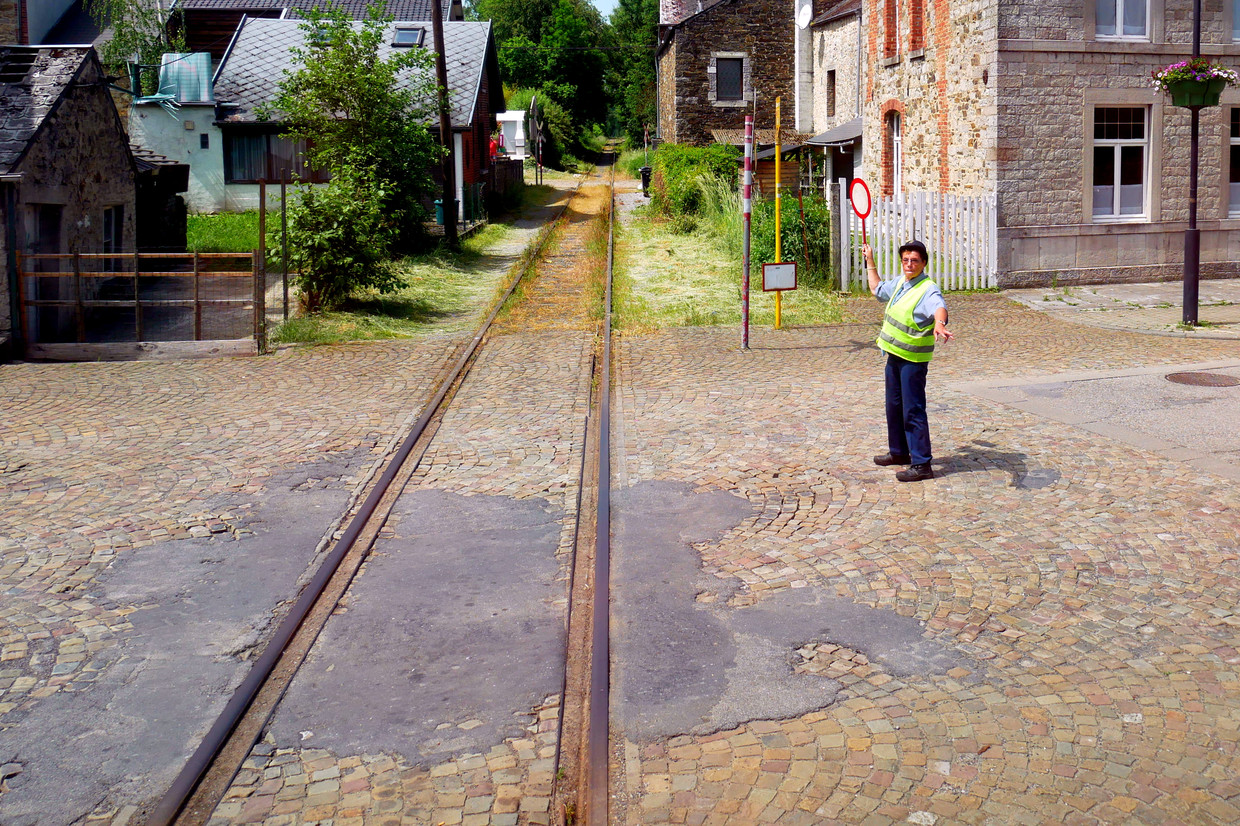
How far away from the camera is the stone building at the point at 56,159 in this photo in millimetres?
14398

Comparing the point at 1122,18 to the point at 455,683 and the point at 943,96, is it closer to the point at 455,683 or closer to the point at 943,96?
the point at 943,96

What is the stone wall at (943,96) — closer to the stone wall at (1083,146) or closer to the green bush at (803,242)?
the stone wall at (1083,146)

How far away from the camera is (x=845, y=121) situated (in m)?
37.7

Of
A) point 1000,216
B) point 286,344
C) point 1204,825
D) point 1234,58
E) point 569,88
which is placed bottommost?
point 1204,825

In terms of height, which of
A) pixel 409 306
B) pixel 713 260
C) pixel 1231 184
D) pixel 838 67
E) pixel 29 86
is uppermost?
pixel 838 67

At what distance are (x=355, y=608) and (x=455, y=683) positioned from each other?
1.14m

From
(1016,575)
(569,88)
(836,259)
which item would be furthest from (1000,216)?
(569,88)

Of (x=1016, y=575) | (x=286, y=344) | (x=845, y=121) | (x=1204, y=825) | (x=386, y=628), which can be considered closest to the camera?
(x=1204, y=825)

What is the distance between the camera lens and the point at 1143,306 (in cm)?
1695

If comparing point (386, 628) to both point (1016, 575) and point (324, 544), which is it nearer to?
point (324, 544)

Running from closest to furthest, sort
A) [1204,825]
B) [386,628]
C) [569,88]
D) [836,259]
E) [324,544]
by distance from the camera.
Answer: [1204,825], [386,628], [324,544], [836,259], [569,88]

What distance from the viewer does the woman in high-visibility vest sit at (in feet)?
26.5

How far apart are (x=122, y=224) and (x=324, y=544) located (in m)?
14.7

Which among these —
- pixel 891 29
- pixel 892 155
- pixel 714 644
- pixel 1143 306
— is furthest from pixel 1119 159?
pixel 714 644
